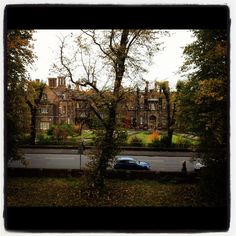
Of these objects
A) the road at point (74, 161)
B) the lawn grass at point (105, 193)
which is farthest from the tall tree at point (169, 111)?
the lawn grass at point (105, 193)

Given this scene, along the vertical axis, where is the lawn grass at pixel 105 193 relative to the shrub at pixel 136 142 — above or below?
below

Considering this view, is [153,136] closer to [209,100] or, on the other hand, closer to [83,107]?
[209,100]

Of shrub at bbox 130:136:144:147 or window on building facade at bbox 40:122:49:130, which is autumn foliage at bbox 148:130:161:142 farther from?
window on building facade at bbox 40:122:49:130

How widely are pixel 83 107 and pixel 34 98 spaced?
0.72 meters

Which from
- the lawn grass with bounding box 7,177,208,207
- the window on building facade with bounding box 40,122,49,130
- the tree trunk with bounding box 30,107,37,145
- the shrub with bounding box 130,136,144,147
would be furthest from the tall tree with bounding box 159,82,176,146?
the tree trunk with bounding box 30,107,37,145

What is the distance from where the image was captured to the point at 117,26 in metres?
4.10

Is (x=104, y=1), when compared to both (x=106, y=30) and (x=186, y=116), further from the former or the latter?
(x=186, y=116)

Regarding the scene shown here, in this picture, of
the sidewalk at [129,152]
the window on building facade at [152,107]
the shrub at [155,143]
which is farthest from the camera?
the window on building facade at [152,107]

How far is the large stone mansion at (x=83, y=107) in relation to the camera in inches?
185

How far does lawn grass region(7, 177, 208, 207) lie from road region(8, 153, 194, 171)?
197 mm

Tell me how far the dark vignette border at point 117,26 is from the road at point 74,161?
66cm

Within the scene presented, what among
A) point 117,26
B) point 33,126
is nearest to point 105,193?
point 33,126

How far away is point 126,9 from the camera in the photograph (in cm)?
379

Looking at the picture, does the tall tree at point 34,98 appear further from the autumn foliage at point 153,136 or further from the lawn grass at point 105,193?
the autumn foliage at point 153,136
